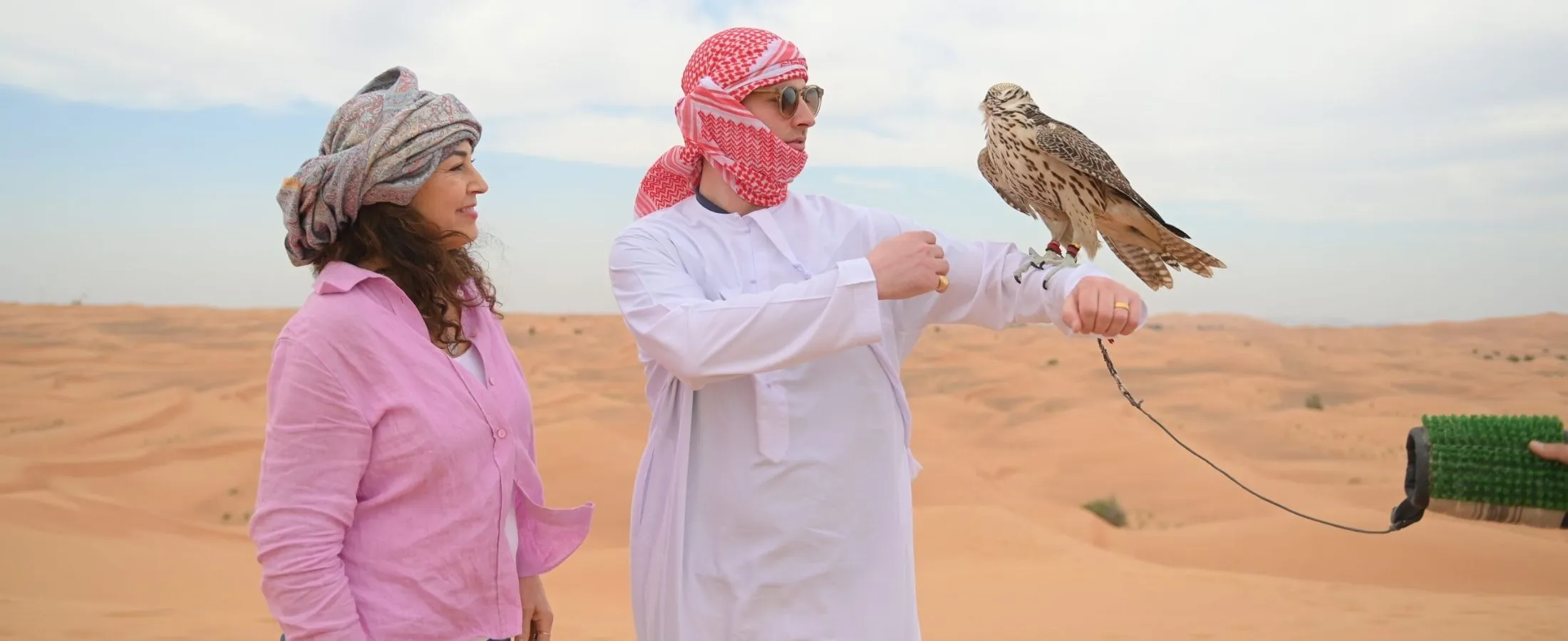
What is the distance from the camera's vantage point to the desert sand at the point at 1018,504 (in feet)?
19.0

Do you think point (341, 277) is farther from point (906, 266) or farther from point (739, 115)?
Answer: point (906, 266)

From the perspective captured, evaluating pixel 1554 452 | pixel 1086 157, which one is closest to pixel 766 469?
pixel 1086 157

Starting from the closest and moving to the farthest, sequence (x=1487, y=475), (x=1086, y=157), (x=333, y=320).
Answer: (x=333, y=320) → (x=1487, y=475) → (x=1086, y=157)

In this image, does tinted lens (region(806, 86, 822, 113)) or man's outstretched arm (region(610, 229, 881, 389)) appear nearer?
man's outstretched arm (region(610, 229, 881, 389))

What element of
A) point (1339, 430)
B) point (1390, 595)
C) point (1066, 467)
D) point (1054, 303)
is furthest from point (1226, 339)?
point (1054, 303)

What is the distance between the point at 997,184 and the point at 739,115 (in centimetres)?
130

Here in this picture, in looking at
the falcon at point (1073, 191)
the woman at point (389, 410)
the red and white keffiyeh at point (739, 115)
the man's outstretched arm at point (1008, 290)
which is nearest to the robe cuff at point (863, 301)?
the man's outstretched arm at point (1008, 290)

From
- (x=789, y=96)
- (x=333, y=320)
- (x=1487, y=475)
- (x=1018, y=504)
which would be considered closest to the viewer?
(x=333, y=320)

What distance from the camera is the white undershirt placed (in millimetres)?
2084

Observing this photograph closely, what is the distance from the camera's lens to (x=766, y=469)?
2.14 m

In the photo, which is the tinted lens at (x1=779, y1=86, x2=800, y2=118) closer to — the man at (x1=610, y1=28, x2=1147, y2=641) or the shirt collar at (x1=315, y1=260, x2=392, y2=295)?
the man at (x1=610, y1=28, x2=1147, y2=641)

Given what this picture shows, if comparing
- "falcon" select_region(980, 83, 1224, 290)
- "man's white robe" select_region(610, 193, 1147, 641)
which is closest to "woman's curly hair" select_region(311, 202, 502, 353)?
"man's white robe" select_region(610, 193, 1147, 641)

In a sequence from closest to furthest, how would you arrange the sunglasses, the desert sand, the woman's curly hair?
the woman's curly hair < the sunglasses < the desert sand

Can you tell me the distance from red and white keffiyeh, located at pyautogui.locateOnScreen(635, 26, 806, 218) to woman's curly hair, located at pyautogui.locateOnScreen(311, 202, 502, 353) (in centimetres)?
56
